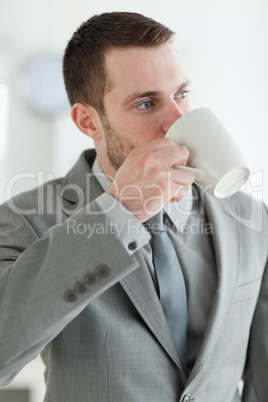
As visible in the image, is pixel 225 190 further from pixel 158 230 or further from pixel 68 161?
pixel 68 161

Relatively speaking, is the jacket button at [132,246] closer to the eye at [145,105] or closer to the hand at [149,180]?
the hand at [149,180]

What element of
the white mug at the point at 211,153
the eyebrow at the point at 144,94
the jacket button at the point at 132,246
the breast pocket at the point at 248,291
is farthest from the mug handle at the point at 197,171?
the breast pocket at the point at 248,291

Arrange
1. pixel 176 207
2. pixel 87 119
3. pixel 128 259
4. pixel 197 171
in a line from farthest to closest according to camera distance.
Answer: pixel 87 119 → pixel 176 207 → pixel 197 171 → pixel 128 259

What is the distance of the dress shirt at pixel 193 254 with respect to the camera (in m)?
1.24

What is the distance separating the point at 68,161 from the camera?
7.14ft

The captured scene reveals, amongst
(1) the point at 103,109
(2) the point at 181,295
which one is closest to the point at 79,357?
(2) the point at 181,295

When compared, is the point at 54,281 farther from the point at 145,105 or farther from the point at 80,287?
the point at 145,105

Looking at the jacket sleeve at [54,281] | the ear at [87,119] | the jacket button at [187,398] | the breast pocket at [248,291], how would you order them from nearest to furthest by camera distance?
the jacket sleeve at [54,281]
the jacket button at [187,398]
the breast pocket at [248,291]
the ear at [87,119]

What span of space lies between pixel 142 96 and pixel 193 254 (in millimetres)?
400

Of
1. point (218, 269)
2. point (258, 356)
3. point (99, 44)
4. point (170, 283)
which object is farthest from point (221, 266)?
point (99, 44)

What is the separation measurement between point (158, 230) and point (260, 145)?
112 centimetres

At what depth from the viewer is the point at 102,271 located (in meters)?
0.91

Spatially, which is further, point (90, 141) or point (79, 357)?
point (90, 141)

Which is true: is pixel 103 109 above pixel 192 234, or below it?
above
